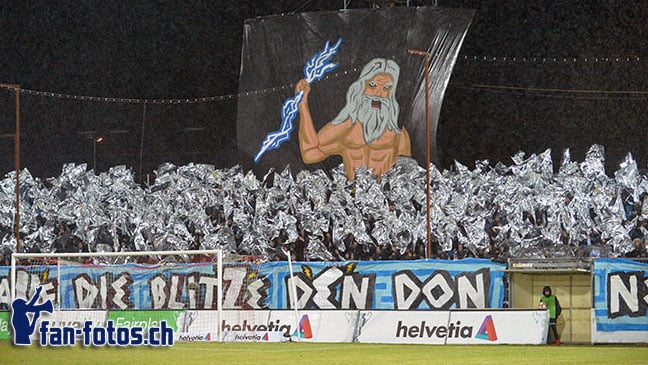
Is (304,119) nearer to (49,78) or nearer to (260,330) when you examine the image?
(260,330)

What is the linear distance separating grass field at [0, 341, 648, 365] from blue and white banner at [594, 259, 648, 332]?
4.56 ft

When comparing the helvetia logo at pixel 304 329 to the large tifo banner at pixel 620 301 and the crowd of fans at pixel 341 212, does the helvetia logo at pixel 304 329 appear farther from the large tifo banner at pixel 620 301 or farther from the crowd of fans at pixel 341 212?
the crowd of fans at pixel 341 212

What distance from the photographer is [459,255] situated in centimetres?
4259

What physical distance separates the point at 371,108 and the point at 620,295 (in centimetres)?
2292

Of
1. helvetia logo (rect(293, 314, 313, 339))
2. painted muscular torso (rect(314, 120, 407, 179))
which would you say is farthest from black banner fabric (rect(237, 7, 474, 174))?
helvetia logo (rect(293, 314, 313, 339))

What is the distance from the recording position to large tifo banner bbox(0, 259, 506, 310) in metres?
29.8

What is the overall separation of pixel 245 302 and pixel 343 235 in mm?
13703

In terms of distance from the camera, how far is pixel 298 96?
51031mm

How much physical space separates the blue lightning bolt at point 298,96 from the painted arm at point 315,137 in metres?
0.34

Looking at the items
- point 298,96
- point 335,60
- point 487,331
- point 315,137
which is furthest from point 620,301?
point 298,96

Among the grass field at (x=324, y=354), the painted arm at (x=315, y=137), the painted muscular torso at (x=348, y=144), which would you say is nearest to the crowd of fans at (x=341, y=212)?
the painted muscular torso at (x=348, y=144)

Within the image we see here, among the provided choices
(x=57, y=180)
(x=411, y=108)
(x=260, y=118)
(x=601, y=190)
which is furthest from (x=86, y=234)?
(x=601, y=190)

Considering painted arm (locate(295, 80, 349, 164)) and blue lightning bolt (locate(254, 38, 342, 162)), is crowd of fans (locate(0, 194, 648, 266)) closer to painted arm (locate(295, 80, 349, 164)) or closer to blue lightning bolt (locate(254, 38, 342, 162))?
blue lightning bolt (locate(254, 38, 342, 162))

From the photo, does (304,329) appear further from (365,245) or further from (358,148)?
(358,148)
